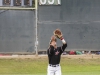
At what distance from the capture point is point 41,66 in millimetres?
16750

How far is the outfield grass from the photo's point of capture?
15259mm

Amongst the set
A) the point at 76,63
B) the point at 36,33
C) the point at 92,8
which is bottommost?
the point at 76,63

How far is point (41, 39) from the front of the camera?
18828 millimetres

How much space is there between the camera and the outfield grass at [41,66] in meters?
15.3

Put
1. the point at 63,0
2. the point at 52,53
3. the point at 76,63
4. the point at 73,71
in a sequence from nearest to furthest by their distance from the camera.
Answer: the point at 52,53
the point at 73,71
the point at 76,63
the point at 63,0

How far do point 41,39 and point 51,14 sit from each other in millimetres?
1352

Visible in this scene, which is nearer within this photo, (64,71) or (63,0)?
(64,71)

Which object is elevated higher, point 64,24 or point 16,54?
point 64,24

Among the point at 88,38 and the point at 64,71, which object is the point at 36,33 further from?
the point at 64,71

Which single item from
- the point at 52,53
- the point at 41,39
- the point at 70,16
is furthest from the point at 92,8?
the point at 52,53

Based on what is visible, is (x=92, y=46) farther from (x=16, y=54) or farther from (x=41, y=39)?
(x=16, y=54)

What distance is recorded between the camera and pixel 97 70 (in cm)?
1562

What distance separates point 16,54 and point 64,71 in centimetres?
413

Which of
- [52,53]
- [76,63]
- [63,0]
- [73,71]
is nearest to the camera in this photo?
[52,53]
